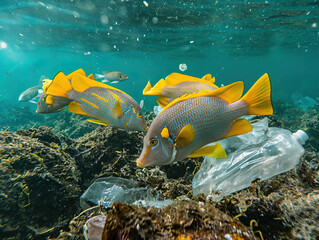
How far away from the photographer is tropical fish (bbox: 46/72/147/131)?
81.6 inches

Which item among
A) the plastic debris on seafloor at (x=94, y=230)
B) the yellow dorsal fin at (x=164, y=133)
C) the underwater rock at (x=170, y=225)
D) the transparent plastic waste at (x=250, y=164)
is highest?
the yellow dorsal fin at (x=164, y=133)

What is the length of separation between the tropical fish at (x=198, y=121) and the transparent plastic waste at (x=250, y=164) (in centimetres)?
50

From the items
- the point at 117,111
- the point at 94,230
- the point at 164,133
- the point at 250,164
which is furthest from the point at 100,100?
the point at 250,164

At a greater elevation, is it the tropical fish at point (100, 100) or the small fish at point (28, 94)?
the tropical fish at point (100, 100)

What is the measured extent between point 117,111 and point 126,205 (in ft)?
4.01

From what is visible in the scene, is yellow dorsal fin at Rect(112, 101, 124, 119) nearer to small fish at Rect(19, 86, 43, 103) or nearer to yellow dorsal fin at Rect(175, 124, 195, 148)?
yellow dorsal fin at Rect(175, 124, 195, 148)

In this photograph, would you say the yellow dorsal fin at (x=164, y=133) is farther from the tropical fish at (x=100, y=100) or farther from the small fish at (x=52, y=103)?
the small fish at (x=52, y=103)

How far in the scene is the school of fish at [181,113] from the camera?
156cm

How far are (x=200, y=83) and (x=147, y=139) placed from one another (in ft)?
4.13

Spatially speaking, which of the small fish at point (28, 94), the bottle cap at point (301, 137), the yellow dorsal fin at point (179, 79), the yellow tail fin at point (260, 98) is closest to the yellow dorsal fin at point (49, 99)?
the yellow dorsal fin at point (179, 79)

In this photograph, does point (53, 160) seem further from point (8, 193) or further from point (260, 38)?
point (260, 38)

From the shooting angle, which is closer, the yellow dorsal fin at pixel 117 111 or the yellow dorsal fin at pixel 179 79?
the yellow dorsal fin at pixel 117 111

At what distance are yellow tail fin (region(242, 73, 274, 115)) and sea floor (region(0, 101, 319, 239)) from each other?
854 mm

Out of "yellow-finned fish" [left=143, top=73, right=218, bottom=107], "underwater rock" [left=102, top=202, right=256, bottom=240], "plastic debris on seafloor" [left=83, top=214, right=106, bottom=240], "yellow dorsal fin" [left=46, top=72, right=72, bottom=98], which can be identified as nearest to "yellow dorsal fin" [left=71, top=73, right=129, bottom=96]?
"yellow dorsal fin" [left=46, top=72, right=72, bottom=98]
